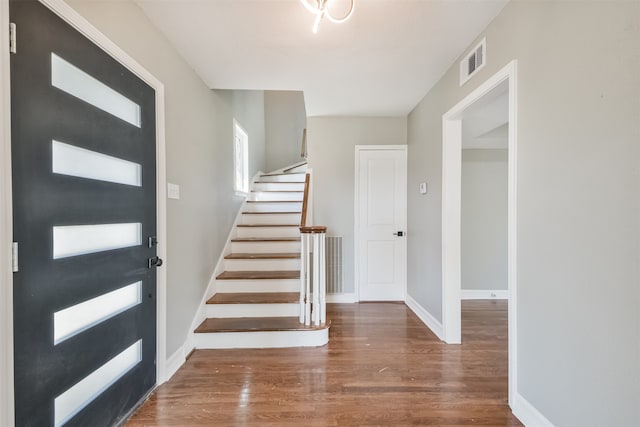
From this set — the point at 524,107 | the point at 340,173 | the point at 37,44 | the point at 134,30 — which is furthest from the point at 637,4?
the point at 340,173

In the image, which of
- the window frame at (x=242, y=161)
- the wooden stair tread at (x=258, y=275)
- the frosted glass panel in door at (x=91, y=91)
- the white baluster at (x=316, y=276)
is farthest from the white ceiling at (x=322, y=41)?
the wooden stair tread at (x=258, y=275)

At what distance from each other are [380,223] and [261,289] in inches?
68.6

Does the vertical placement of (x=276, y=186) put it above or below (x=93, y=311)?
above

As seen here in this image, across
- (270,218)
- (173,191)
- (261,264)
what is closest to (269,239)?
(261,264)

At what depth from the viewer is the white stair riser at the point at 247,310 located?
8.40 feet

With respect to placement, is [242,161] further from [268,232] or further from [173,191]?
→ [173,191]

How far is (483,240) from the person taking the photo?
3.75 metres

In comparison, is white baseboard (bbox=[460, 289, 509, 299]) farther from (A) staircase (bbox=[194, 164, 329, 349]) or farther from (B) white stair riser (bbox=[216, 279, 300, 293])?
(B) white stair riser (bbox=[216, 279, 300, 293])

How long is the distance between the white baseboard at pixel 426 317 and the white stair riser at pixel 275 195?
2099 mm

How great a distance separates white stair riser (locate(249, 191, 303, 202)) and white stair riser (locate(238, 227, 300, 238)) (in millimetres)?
750

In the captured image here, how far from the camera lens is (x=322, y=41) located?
6.32 ft

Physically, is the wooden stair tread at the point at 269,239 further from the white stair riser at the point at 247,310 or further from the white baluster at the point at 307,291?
the white stair riser at the point at 247,310

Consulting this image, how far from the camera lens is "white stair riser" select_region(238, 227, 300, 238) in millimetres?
3510

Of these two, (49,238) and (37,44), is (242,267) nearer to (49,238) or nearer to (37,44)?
(49,238)
